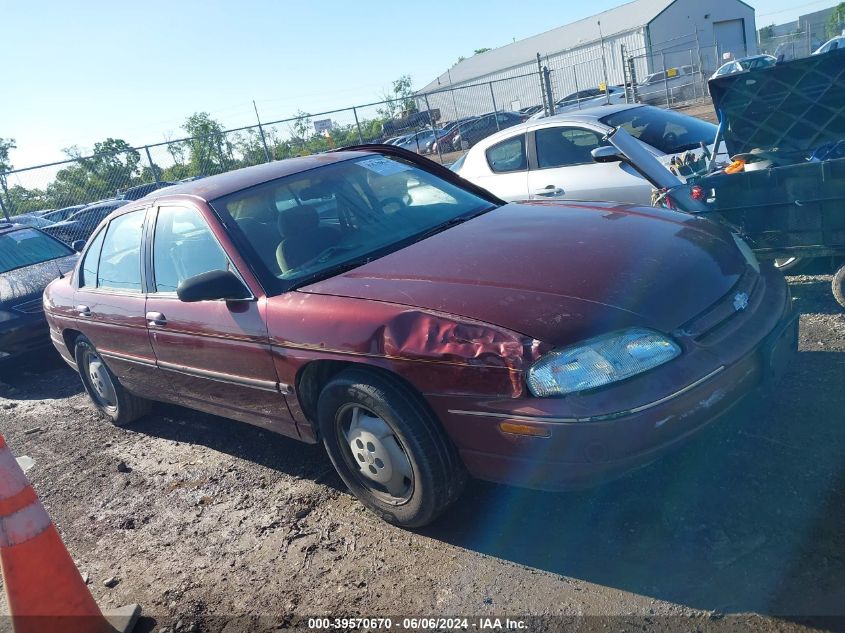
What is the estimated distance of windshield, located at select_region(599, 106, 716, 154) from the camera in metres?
7.25

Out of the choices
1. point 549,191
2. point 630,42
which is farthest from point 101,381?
point 630,42

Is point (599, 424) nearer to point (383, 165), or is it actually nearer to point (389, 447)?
point (389, 447)

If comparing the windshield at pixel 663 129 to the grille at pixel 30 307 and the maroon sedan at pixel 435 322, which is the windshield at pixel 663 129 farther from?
the grille at pixel 30 307

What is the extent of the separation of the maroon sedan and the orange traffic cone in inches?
43.1

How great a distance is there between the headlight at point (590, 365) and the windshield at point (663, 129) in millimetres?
5046

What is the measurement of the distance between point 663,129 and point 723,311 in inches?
199

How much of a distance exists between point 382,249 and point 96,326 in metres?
2.40

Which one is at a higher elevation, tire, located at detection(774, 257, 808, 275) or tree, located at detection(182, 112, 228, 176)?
tree, located at detection(182, 112, 228, 176)

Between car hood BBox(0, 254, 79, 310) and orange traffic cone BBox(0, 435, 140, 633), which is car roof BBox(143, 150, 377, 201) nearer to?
orange traffic cone BBox(0, 435, 140, 633)

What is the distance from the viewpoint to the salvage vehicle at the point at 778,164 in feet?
14.7

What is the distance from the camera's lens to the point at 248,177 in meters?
→ 4.12

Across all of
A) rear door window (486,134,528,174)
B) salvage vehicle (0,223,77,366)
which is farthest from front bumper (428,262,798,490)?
salvage vehicle (0,223,77,366)

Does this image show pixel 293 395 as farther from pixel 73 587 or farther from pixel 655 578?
pixel 655 578

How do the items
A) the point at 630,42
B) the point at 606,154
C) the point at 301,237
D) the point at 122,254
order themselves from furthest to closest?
the point at 630,42 < the point at 606,154 < the point at 122,254 < the point at 301,237
